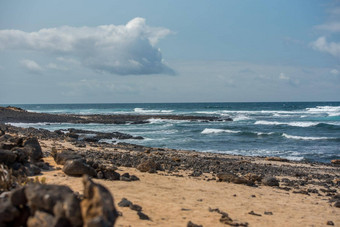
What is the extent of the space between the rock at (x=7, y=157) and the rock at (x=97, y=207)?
227 inches

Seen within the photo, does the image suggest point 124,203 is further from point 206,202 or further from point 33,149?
point 33,149

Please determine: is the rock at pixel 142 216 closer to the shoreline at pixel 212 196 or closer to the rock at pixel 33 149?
the shoreline at pixel 212 196

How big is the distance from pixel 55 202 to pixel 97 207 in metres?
0.73

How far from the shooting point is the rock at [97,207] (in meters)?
3.70

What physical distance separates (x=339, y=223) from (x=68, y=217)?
21.8 feet

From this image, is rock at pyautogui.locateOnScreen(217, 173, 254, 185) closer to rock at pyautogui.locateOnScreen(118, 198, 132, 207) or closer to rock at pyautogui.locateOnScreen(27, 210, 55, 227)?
rock at pyautogui.locateOnScreen(118, 198, 132, 207)

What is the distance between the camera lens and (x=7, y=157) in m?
8.96

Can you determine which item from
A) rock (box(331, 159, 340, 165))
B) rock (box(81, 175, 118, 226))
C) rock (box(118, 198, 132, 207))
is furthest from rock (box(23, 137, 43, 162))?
rock (box(331, 159, 340, 165))

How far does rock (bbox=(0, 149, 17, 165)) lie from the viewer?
8.89 m

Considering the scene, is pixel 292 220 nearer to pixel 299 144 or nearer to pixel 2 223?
pixel 2 223

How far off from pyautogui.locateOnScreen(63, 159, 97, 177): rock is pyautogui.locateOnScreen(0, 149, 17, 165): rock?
136 centimetres

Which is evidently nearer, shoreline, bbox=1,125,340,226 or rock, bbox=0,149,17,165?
shoreline, bbox=1,125,340,226

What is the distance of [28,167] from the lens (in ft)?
31.8

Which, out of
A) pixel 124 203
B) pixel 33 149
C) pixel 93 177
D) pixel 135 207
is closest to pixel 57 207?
pixel 135 207
